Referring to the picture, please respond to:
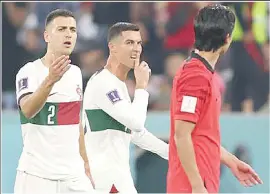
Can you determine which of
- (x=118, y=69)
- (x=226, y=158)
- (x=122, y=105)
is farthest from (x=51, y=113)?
(x=226, y=158)

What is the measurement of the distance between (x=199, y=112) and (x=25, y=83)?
1.59m

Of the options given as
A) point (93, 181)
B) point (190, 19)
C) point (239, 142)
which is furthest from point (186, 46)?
point (93, 181)

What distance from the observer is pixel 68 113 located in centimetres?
684

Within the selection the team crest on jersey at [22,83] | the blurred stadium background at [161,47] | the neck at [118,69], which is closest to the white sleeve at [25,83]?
the team crest on jersey at [22,83]

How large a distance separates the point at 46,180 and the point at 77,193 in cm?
29

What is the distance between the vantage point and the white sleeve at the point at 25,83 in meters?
6.56

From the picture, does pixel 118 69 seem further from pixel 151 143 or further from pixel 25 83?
pixel 25 83

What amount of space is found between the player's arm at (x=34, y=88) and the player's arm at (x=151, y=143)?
3.45ft

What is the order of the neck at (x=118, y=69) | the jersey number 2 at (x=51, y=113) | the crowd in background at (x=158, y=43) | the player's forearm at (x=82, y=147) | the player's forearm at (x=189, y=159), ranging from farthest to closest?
the crowd in background at (x=158, y=43) → the neck at (x=118, y=69) → the player's forearm at (x=82, y=147) → the jersey number 2 at (x=51, y=113) → the player's forearm at (x=189, y=159)

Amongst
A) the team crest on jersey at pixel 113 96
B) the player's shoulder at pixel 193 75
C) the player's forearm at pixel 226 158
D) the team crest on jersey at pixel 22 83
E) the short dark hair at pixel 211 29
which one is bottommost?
the player's forearm at pixel 226 158

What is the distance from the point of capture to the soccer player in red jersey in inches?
218

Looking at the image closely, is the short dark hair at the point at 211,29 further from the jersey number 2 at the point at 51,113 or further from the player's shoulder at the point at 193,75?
the jersey number 2 at the point at 51,113

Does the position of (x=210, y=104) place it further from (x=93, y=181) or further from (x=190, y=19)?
(x=190, y=19)

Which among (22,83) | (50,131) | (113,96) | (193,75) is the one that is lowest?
(50,131)
